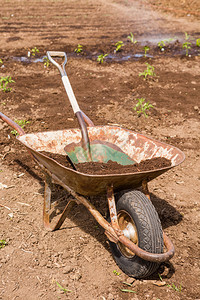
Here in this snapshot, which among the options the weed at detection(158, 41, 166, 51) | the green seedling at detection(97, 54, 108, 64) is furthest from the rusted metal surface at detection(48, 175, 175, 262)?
the weed at detection(158, 41, 166, 51)

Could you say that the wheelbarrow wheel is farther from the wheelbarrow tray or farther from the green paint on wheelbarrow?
the green paint on wheelbarrow

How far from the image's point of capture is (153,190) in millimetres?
3918

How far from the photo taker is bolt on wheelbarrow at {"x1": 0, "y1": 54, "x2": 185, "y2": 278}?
2.47m

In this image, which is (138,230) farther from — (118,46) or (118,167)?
(118,46)

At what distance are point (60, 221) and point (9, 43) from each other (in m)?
6.95

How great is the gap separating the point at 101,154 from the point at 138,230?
1.03 m

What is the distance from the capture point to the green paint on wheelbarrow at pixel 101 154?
10.6 ft

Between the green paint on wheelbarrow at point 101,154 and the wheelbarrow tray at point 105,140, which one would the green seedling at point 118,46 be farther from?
the green paint on wheelbarrow at point 101,154

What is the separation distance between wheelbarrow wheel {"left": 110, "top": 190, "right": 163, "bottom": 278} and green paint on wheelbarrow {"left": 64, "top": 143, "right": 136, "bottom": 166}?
Answer: 0.53 m

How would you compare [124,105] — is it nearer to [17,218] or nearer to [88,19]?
[17,218]

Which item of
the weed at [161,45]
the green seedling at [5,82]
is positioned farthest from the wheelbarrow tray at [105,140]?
the weed at [161,45]

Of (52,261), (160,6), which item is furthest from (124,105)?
(160,6)

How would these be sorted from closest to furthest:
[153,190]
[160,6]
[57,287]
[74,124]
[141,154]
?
[57,287], [141,154], [153,190], [74,124], [160,6]

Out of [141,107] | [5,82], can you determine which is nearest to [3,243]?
[141,107]
